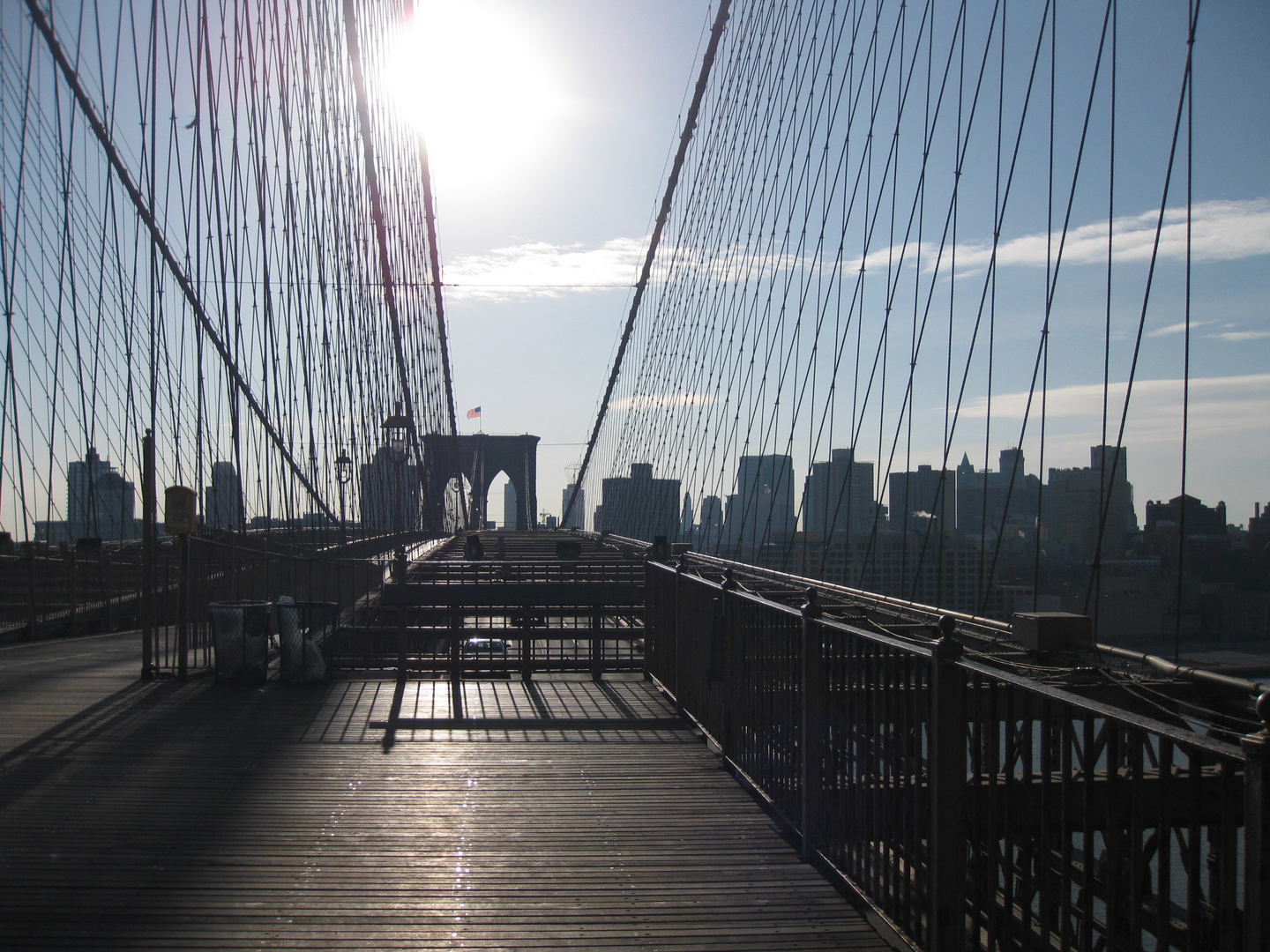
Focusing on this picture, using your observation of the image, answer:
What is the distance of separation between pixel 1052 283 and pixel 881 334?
357cm

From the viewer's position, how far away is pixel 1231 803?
1448 mm

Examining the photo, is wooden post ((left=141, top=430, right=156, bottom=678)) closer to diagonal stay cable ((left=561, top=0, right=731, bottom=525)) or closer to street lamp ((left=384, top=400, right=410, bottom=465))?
diagonal stay cable ((left=561, top=0, right=731, bottom=525))

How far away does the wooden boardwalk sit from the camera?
2.56 metres

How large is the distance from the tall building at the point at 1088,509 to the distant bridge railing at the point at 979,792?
309cm

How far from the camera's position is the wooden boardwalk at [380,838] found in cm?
256

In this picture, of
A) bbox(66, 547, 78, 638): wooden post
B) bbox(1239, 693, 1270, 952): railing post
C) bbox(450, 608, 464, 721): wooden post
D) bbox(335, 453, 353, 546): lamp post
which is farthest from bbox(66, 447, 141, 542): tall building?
bbox(1239, 693, 1270, 952): railing post

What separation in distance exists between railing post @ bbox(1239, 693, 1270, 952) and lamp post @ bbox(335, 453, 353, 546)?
10.6m

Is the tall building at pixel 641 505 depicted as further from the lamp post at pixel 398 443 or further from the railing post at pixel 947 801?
the railing post at pixel 947 801

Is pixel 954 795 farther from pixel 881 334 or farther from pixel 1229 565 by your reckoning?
pixel 881 334

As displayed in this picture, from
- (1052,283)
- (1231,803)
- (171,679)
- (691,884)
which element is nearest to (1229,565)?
(1052,283)

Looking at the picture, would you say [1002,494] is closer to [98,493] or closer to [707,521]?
[707,521]

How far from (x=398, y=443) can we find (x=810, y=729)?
14.5 metres

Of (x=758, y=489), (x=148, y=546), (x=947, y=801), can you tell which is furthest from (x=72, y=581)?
(x=947, y=801)

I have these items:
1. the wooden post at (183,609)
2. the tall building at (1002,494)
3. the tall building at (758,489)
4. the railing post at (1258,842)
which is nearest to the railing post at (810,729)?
the railing post at (1258,842)
